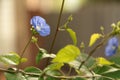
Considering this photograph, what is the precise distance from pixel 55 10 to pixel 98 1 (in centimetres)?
46

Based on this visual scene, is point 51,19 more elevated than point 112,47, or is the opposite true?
point 112,47

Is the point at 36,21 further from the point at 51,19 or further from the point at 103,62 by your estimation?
the point at 51,19

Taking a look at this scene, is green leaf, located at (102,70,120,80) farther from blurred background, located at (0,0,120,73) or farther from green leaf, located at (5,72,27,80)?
blurred background, located at (0,0,120,73)

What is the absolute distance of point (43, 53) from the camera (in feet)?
1.76

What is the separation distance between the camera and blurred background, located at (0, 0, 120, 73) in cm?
324

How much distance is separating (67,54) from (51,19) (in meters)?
2.91

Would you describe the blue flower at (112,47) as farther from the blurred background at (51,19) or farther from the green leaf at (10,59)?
Result: the blurred background at (51,19)

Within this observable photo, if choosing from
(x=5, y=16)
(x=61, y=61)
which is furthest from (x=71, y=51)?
(x=5, y=16)

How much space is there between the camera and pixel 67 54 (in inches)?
19.5

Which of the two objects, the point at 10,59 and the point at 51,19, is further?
the point at 51,19

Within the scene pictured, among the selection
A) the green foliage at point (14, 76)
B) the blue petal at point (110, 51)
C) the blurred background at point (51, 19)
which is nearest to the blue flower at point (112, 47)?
the blue petal at point (110, 51)

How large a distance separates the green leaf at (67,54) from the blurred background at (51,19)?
2.54 m

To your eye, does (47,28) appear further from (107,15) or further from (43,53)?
(107,15)

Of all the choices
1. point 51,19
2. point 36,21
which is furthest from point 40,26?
point 51,19
